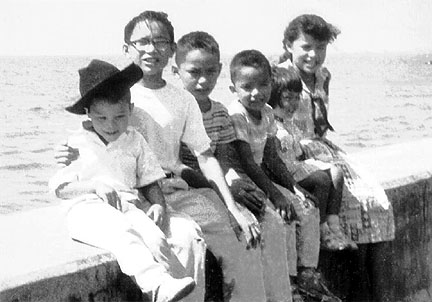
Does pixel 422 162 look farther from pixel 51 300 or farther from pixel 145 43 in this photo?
pixel 51 300

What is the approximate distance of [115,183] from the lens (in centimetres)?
486

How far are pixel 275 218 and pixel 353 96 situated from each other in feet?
120

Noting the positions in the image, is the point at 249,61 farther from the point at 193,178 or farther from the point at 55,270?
the point at 55,270

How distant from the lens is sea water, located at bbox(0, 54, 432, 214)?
2056 centimetres

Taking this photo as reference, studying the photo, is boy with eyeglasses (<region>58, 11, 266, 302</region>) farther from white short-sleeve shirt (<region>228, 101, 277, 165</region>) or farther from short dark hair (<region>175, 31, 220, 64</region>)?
white short-sleeve shirt (<region>228, 101, 277, 165</region>)

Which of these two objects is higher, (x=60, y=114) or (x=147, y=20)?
(x=147, y=20)

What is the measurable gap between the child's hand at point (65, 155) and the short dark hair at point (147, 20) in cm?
72

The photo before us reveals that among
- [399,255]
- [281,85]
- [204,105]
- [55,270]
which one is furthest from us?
[399,255]

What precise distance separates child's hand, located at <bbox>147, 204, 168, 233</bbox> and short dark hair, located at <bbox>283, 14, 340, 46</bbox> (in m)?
2.09

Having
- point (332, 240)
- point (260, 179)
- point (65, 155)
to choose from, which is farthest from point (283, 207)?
point (65, 155)

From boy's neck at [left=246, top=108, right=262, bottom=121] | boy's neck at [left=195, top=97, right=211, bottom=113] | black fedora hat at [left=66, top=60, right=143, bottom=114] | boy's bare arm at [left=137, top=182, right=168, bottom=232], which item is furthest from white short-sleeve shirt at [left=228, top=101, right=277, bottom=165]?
black fedora hat at [left=66, top=60, right=143, bottom=114]

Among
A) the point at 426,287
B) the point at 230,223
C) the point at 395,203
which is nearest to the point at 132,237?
the point at 230,223

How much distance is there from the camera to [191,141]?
5.40m

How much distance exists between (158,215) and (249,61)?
1.37 metres
